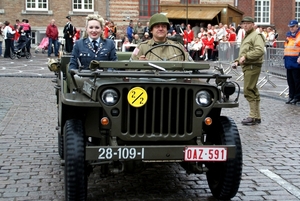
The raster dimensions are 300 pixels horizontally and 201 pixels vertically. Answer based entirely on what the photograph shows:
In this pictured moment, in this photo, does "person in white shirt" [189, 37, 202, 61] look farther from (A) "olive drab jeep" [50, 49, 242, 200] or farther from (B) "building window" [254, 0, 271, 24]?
(A) "olive drab jeep" [50, 49, 242, 200]

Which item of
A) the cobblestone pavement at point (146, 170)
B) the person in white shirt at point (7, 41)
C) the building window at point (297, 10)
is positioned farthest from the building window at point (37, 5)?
the cobblestone pavement at point (146, 170)

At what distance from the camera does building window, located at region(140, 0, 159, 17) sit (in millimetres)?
42469

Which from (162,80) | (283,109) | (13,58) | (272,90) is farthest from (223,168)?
(13,58)

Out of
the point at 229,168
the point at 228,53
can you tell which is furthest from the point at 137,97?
the point at 228,53

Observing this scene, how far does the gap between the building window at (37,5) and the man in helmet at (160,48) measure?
33.0m

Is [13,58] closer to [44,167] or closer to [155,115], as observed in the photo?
[44,167]

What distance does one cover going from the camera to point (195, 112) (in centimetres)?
631

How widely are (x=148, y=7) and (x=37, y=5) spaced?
7.11m

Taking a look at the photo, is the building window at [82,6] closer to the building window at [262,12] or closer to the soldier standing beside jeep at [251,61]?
the building window at [262,12]

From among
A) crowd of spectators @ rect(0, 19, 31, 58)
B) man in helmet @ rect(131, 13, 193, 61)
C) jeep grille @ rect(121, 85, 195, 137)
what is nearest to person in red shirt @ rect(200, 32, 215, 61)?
crowd of spectators @ rect(0, 19, 31, 58)

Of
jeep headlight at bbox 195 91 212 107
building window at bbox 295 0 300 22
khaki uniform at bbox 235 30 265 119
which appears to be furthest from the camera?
building window at bbox 295 0 300 22

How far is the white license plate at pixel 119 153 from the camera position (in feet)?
19.7

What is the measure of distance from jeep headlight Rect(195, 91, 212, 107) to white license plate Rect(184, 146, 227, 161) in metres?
0.44

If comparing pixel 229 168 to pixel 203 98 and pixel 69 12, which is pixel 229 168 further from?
pixel 69 12
